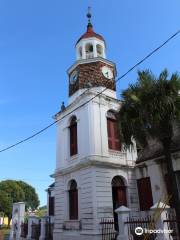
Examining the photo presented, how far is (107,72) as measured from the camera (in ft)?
75.2

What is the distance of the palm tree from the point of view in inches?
482

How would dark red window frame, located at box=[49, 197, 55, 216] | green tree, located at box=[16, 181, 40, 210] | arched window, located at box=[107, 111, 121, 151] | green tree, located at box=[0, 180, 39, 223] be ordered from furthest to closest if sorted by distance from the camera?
green tree, located at box=[16, 181, 40, 210]
green tree, located at box=[0, 180, 39, 223]
dark red window frame, located at box=[49, 197, 55, 216]
arched window, located at box=[107, 111, 121, 151]

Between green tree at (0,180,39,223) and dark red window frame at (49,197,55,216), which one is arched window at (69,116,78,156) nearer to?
dark red window frame at (49,197,55,216)

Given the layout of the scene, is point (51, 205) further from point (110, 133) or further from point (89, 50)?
point (89, 50)

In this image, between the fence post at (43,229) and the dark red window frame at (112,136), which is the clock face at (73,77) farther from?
the fence post at (43,229)

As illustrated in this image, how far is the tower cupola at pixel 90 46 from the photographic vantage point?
78.0 feet

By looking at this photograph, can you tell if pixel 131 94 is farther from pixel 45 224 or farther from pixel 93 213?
pixel 45 224

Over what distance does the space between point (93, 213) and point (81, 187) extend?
221cm

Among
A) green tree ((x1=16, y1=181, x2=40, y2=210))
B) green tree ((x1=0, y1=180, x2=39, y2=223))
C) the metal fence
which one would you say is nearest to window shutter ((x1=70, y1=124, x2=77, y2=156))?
the metal fence

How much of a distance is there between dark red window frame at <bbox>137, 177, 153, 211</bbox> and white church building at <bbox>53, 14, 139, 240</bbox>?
46cm

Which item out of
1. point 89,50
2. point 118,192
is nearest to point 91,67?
point 89,50

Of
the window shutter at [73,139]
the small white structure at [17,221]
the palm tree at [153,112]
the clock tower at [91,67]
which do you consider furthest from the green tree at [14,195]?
the palm tree at [153,112]

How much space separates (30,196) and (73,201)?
50109mm

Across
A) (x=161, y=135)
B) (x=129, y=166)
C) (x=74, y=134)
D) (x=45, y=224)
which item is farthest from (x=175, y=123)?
(x=45, y=224)
